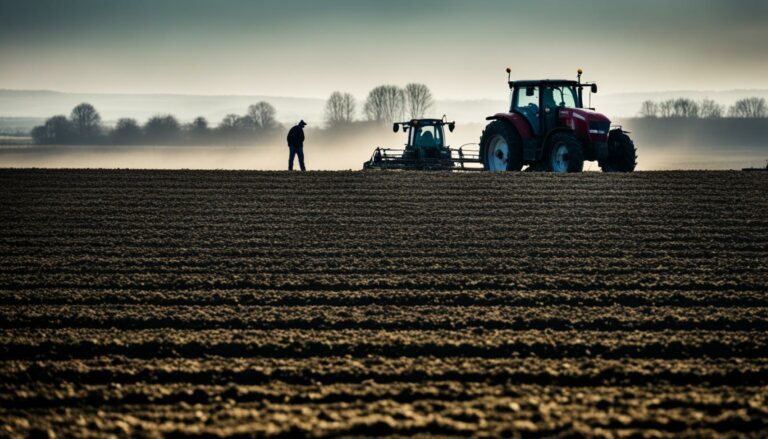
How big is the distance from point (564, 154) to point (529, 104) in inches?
57.3

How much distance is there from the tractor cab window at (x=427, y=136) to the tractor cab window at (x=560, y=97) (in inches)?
249

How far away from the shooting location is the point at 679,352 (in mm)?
6480

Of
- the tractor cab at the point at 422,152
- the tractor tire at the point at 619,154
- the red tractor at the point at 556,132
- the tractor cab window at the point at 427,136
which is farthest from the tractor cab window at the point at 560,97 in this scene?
the tractor cab window at the point at 427,136

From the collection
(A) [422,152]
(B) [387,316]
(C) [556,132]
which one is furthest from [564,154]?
(B) [387,316]

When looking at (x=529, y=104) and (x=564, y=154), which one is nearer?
(x=564, y=154)

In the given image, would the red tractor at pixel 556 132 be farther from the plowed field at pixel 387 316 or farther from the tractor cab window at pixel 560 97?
the plowed field at pixel 387 316

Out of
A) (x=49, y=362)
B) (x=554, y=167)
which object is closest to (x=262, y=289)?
(x=49, y=362)

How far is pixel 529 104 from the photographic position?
17859 millimetres

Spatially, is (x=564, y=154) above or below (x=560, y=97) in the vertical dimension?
below

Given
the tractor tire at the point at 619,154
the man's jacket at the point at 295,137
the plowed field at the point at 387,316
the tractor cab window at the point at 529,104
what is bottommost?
the plowed field at the point at 387,316

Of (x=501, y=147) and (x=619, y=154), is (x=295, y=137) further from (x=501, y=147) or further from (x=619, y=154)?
(x=619, y=154)

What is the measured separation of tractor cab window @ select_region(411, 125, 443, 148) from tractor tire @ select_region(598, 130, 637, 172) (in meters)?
6.76

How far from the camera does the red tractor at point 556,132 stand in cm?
1666

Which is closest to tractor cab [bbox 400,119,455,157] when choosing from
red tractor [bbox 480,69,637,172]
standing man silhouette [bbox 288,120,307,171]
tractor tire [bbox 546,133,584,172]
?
standing man silhouette [bbox 288,120,307,171]
